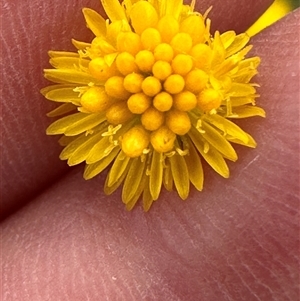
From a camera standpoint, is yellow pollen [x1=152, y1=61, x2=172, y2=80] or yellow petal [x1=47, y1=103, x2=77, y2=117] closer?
yellow pollen [x1=152, y1=61, x2=172, y2=80]

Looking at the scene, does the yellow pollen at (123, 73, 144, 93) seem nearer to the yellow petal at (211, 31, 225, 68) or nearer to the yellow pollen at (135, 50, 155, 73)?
the yellow pollen at (135, 50, 155, 73)

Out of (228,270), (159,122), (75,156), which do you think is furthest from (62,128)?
(228,270)

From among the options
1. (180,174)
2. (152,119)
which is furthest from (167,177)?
(152,119)

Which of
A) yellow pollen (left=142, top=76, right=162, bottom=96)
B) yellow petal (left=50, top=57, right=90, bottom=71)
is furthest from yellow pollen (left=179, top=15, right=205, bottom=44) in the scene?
yellow petal (left=50, top=57, right=90, bottom=71)

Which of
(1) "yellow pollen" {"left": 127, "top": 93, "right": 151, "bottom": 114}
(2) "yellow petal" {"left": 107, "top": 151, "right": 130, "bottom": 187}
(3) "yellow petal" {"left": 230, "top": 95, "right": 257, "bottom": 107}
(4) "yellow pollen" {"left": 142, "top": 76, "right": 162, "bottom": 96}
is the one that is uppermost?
(4) "yellow pollen" {"left": 142, "top": 76, "right": 162, "bottom": 96}

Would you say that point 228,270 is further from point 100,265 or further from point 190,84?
point 190,84

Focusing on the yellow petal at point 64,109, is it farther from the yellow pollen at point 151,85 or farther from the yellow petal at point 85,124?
the yellow pollen at point 151,85
